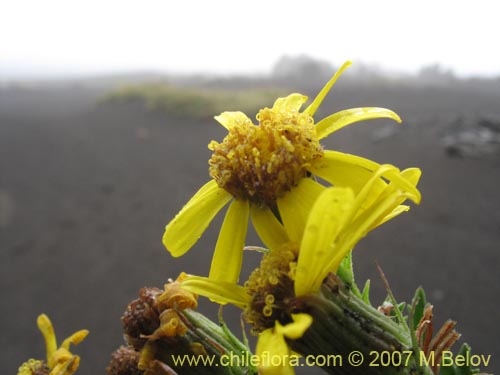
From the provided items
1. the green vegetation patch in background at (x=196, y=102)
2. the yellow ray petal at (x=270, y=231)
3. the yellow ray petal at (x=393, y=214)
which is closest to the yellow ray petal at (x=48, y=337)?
the yellow ray petal at (x=270, y=231)

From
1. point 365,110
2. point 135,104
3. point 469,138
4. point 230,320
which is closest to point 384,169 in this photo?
point 365,110

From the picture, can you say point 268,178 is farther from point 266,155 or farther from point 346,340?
point 346,340

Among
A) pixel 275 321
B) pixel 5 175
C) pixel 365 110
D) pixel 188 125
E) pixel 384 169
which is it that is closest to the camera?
pixel 384 169

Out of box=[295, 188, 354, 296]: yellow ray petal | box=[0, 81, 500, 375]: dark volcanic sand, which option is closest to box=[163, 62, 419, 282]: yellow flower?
box=[295, 188, 354, 296]: yellow ray petal

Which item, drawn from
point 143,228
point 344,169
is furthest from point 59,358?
point 143,228

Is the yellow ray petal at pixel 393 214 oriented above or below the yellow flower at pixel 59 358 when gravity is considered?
above

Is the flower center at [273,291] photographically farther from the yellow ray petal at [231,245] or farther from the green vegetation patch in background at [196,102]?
the green vegetation patch in background at [196,102]

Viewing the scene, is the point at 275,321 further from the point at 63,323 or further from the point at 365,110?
the point at 63,323
